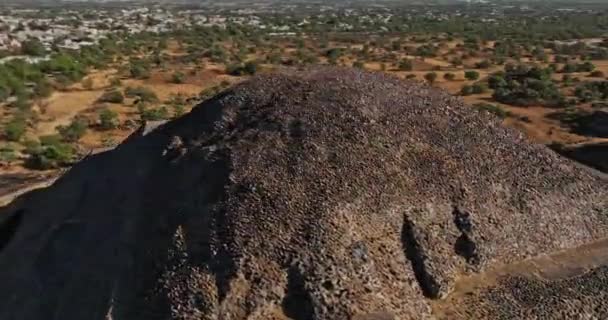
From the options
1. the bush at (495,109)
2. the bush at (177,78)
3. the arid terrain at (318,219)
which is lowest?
the bush at (495,109)

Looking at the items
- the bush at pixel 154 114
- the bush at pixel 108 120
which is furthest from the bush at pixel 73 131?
the bush at pixel 154 114

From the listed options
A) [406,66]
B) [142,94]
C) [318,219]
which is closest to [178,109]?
[142,94]

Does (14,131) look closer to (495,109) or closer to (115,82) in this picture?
(115,82)

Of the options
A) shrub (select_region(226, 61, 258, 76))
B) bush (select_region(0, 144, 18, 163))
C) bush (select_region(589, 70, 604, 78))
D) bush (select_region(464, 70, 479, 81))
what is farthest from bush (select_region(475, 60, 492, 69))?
bush (select_region(0, 144, 18, 163))

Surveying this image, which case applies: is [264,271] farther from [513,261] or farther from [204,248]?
[513,261]

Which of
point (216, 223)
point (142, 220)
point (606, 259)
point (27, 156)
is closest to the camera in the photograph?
point (216, 223)

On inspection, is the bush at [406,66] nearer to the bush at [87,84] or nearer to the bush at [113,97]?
the bush at [113,97]

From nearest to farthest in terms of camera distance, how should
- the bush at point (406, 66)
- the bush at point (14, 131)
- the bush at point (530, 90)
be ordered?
the bush at point (14, 131) → the bush at point (530, 90) → the bush at point (406, 66)

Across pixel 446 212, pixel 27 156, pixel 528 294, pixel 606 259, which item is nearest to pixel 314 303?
pixel 446 212
